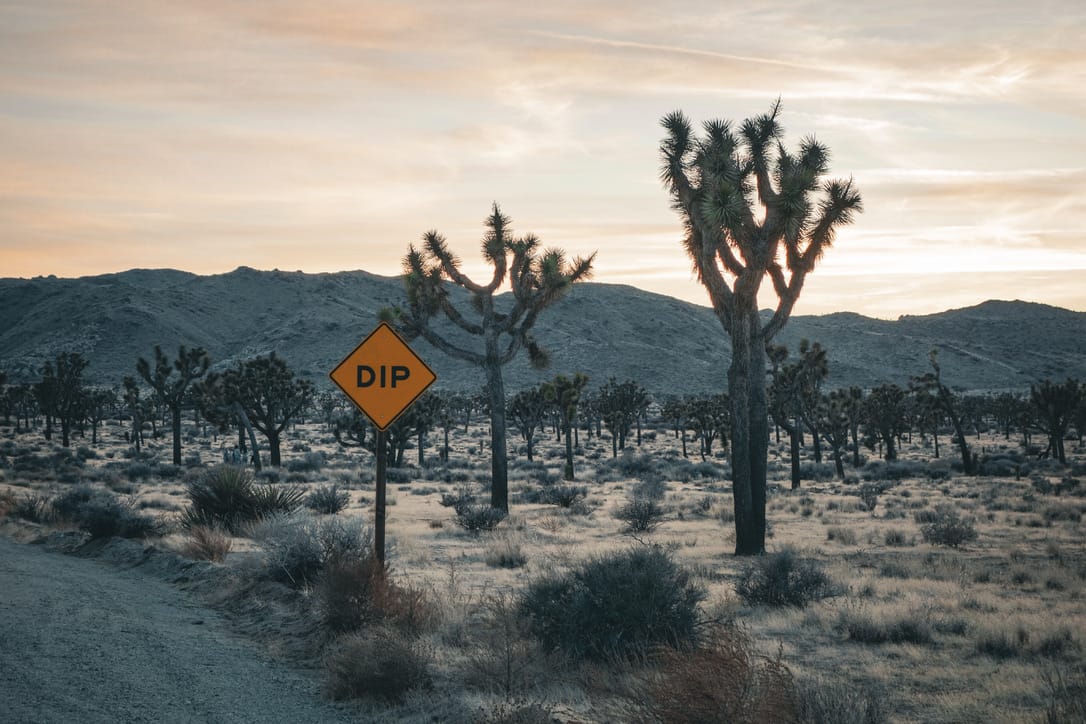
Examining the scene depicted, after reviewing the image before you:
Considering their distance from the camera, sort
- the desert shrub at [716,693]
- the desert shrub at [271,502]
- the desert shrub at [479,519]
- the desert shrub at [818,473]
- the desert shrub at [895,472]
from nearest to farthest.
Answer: the desert shrub at [716,693] → the desert shrub at [271,502] → the desert shrub at [479,519] → the desert shrub at [895,472] → the desert shrub at [818,473]

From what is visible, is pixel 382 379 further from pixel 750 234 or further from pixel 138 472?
pixel 138 472

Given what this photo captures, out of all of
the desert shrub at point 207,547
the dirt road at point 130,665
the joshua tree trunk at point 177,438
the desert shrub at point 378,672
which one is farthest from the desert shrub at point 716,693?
the joshua tree trunk at point 177,438

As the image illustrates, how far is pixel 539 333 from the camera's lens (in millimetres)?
136250

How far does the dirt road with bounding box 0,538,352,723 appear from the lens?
6066 millimetres

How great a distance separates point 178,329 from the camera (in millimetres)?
142750

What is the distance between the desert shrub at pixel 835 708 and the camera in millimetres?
5238

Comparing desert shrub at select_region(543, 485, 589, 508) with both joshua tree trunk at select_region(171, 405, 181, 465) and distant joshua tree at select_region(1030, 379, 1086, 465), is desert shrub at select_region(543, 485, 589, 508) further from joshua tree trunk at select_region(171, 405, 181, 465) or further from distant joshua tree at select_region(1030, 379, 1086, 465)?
distant joshua tree at select_region(1030, 379, 1086, 465)

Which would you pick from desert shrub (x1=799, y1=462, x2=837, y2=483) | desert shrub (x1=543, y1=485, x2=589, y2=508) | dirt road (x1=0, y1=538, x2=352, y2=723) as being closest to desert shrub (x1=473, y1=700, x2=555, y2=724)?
dirt road (x1=0, y1=538, x2=352, y2=723)

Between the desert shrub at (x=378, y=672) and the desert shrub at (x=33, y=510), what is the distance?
1391 cm

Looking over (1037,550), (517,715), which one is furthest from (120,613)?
(1037,550)

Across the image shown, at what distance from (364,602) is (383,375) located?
8.38 ft

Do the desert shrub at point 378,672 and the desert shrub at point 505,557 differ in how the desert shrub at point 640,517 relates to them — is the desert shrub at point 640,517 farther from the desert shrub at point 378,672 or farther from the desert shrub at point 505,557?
the desert shrub at point 378,672

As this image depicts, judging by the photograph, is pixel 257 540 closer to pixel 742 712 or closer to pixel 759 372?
pixel 759 372

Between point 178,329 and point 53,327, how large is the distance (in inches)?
970
